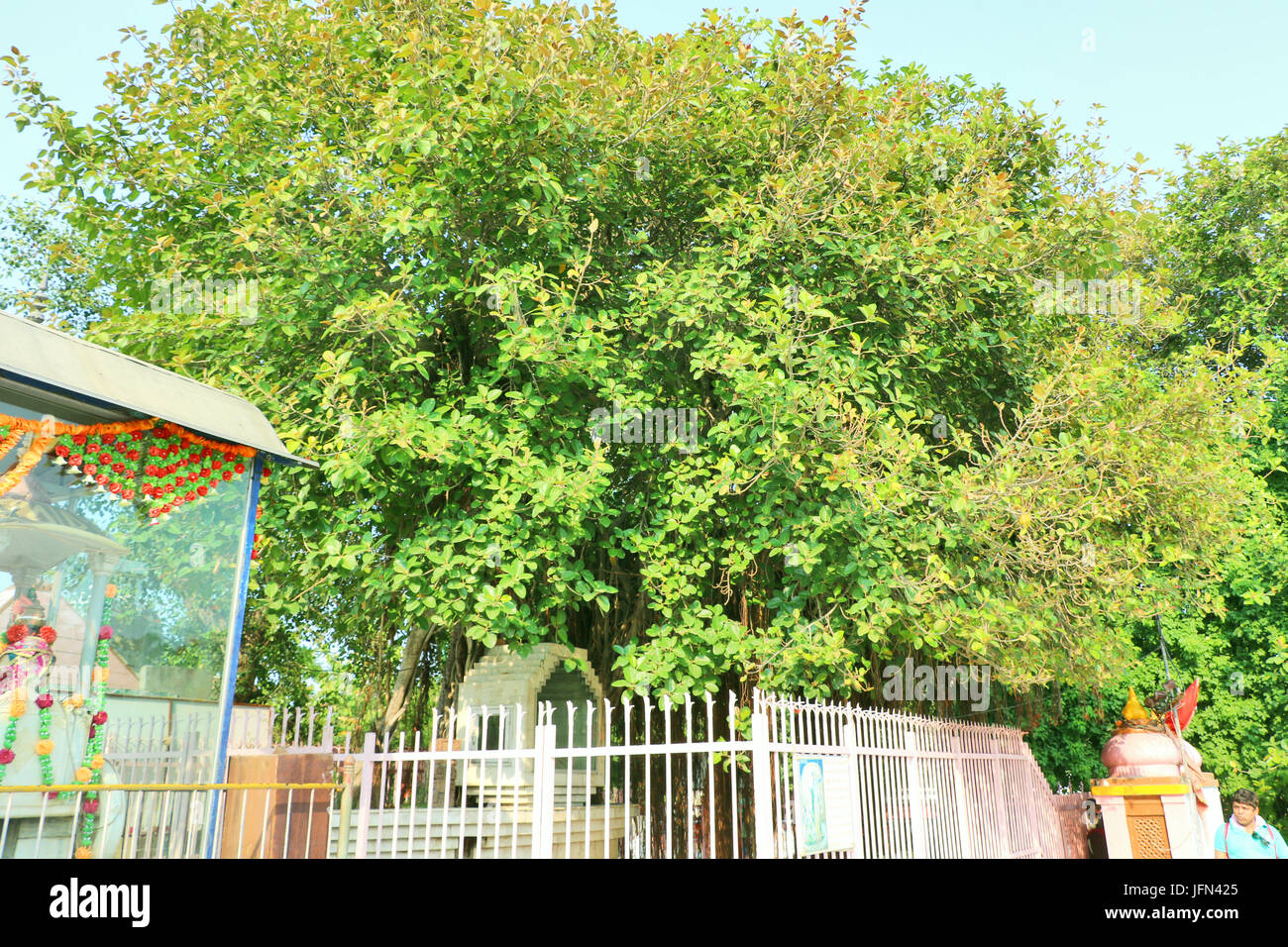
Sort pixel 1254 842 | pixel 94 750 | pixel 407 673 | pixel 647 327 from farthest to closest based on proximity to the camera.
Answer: pixel 407 673
pixel 647 327
pixel 1254 842
pixel 94 750

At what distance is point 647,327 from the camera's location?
8141 mm

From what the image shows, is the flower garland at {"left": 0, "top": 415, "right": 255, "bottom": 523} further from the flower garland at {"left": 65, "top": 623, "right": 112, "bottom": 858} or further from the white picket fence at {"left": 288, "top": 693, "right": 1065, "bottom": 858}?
the white picket fence at {"left": 288, "top": 693, "right": 1065, "bottom": 858}

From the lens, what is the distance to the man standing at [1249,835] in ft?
21.7

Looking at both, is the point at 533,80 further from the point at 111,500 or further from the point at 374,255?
the point at 111,500

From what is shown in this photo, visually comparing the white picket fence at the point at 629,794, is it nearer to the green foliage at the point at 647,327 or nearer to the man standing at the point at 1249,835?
the green foliage at the point at 647,327

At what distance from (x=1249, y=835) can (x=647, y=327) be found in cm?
608

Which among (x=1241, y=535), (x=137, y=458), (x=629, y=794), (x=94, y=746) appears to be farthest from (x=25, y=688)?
(x=1241, y=535)

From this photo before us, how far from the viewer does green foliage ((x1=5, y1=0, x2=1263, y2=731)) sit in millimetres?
6973

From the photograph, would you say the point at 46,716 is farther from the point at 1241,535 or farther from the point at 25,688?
the point at 1241,535

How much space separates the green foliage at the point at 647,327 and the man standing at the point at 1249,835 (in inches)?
64.8

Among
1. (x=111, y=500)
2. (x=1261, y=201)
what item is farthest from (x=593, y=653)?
(x=1261, y=201)

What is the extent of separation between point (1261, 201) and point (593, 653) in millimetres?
14771

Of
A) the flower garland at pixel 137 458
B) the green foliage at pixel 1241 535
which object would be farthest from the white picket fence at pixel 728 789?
the green foliage at pixel 1241 535

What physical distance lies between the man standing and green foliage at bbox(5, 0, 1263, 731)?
165 cm
